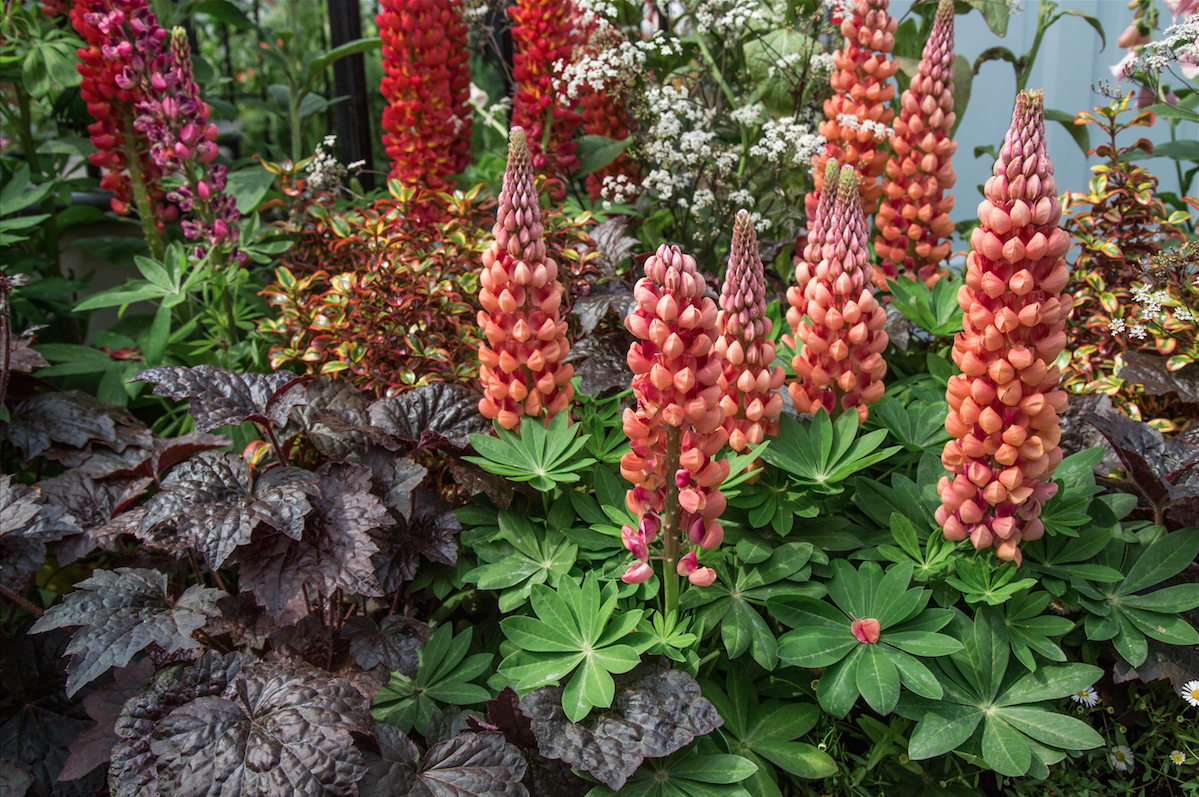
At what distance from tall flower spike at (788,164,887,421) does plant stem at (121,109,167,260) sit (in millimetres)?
2072

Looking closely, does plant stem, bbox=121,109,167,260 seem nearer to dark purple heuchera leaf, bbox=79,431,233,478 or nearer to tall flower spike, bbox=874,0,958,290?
dark purple heuchera leaf, bbox=79,431,233,478

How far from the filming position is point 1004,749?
136cm

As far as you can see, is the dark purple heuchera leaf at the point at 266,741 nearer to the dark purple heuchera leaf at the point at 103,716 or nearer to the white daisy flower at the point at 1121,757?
the dark purple heuchera leaf at the point at 103,716

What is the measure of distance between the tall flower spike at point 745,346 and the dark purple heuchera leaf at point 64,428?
59.6 inches

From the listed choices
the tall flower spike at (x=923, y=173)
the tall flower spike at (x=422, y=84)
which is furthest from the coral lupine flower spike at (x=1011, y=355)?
the tall flower spike at (x=422, y=84)

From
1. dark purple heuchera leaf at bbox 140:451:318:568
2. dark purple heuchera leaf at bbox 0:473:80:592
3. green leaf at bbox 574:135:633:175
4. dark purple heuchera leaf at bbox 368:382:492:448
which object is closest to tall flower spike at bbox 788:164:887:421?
dark purple heuchera leaf at bbox 368:382:492:448

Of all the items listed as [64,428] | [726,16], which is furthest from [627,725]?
[726,16]

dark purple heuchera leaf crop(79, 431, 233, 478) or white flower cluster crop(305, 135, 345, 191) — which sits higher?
white flower cluster crop(305, 135, 345, 191)

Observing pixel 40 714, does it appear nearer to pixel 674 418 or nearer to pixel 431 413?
pixel 431 413

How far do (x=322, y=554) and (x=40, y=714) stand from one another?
712 millimetres

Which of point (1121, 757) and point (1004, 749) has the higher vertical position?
point (1004, 749)

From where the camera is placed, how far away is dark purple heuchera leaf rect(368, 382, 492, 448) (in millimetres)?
1785

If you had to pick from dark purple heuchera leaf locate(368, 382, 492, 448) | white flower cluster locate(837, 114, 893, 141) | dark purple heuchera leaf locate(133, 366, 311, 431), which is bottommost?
dark purple heuchera leaf locate(368, 382, 492, 448)

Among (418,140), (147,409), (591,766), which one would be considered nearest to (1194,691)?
(591,766)
